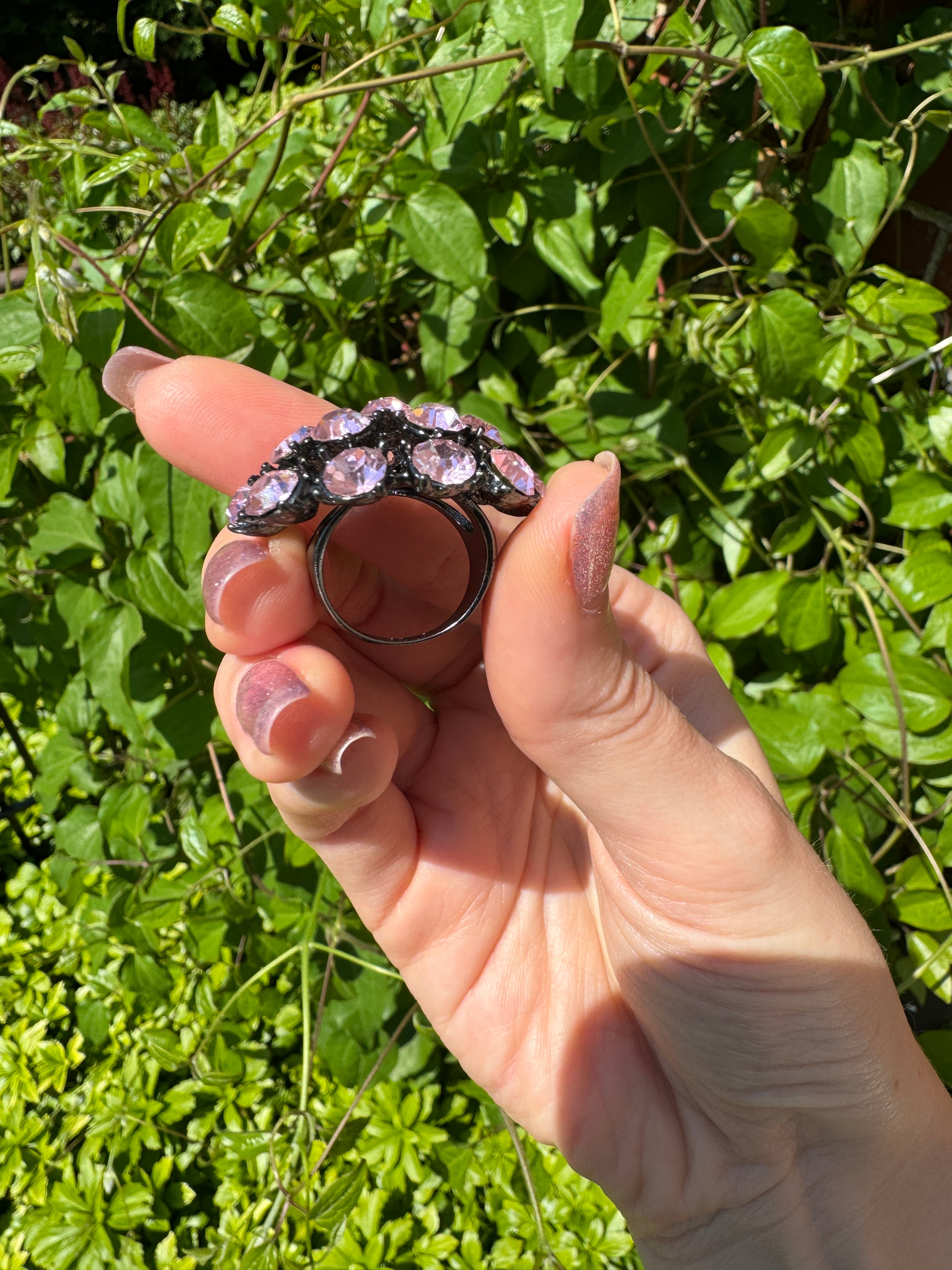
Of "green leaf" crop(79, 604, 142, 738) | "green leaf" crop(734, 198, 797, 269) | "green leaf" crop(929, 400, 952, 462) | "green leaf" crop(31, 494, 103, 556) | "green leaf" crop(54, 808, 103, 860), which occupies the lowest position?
"green leaf" crop(54, 808, 103, 860)

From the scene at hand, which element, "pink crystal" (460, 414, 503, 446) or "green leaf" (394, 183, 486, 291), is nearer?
"pink crystal" (460, 414, 503, 446)

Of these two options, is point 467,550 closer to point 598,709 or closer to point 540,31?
point 598,709

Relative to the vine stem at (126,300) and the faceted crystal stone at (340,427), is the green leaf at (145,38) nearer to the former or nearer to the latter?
the vine stem at (126,300)

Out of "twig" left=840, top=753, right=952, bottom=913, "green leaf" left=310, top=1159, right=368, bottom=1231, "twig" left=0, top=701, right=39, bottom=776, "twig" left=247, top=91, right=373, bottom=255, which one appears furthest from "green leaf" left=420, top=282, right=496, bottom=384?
"twig" left=0, top=701, right=39, bottom=776

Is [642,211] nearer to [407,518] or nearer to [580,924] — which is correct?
[407,518]

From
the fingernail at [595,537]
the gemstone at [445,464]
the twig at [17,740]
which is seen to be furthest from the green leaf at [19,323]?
the twig at [17,740]

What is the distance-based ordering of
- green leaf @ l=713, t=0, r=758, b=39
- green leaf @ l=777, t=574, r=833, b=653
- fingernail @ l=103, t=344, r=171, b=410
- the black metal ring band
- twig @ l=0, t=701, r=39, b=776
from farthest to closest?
twig @ l=0, t=701, r=39, b=776 < green leaf @ l=777, t=574, r=833, b=653 < green leaf @ l=713, t=0, r=758, b=39 < fingernail @ l=103, t=344, r=171, b=410 < the black metal ring band

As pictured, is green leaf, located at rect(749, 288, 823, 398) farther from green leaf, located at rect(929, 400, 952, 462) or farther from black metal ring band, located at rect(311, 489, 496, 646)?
black metal ring band, located at rect(311, 489, 496, 646)
